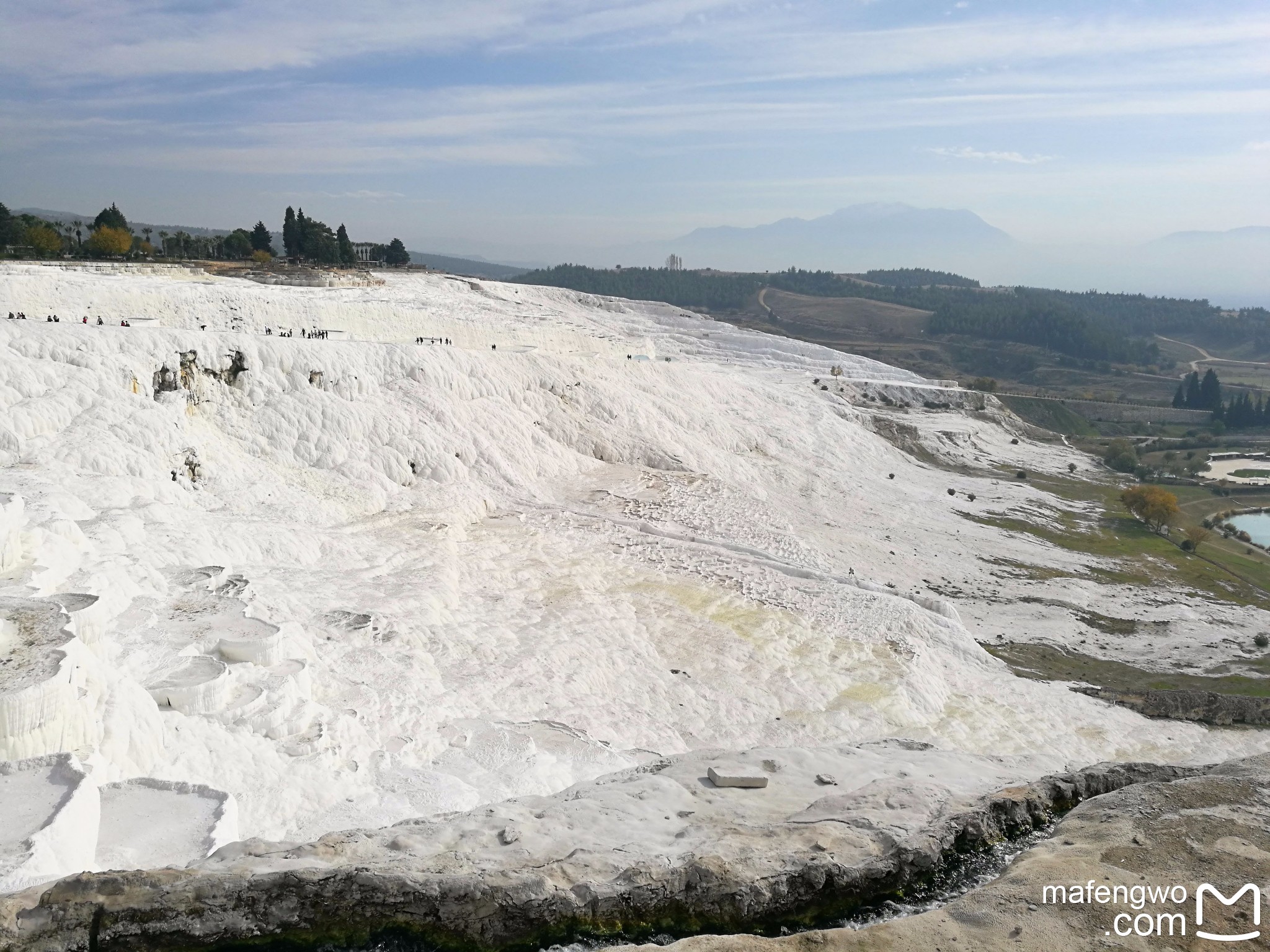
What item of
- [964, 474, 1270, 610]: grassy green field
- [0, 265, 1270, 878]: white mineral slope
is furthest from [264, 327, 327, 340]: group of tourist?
[964, 474, 1270, 610]: grassy green field

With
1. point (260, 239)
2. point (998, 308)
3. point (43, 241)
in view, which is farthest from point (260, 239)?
point (998, 308)

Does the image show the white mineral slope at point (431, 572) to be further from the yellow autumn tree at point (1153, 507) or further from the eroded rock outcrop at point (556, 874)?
the yellow autumn tree at point (1153, 507)

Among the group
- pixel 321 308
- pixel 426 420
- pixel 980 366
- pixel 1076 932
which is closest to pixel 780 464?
pixel 426 420

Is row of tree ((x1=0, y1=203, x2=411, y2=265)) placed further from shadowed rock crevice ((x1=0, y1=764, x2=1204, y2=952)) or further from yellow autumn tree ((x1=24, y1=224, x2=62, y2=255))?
shadowed rock crevice ((x1=0, y1=764, x2=1204, y2=952))

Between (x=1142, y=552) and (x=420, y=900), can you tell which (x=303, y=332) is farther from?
→ (x=1142, y=552)

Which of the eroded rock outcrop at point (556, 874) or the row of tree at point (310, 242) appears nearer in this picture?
the eroded rock outcrop at point (556, 874)

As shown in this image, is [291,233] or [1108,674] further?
[291,233]

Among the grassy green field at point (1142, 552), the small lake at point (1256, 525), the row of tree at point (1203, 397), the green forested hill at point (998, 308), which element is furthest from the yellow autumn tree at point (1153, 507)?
the green forested hill at point (998, 308)
